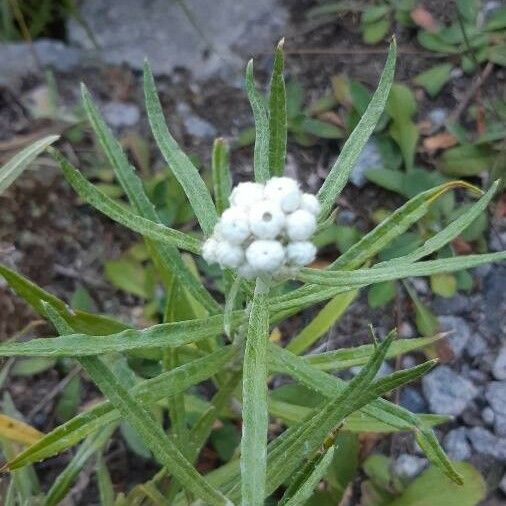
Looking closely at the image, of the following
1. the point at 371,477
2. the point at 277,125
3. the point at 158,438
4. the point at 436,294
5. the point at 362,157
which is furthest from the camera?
the point at 362,157

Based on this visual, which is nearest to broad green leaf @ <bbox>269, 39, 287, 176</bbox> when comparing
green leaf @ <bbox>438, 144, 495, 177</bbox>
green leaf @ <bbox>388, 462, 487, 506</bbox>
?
green leaf @ <bbox>388, 462, 487, 506</bbox>

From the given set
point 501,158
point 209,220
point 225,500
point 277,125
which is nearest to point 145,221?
point 209,220

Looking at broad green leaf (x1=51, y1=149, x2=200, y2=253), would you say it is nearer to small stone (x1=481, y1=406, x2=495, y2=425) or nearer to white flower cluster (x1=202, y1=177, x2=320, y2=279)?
white flower cluster (x1=202, y1=177, x2=320, y2=279)

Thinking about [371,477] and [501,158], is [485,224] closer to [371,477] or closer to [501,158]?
[501,158]

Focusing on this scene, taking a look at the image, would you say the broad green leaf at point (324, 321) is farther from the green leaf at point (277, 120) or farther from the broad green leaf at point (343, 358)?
the green leaf at point (277, 120)

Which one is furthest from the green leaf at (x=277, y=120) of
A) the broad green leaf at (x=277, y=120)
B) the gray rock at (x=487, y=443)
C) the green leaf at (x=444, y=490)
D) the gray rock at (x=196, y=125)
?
the gray rock at (x=196, y=125)

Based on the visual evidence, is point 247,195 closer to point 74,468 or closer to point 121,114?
point 74,468
